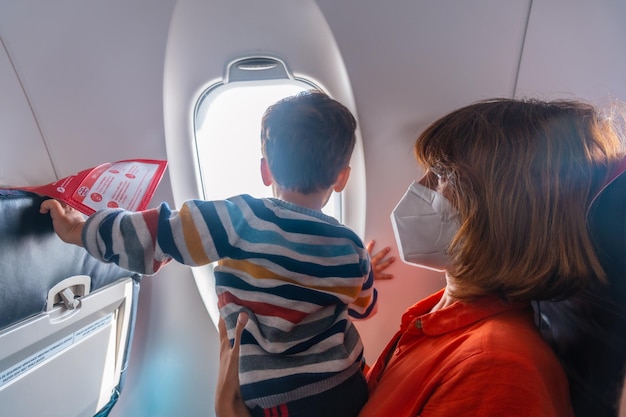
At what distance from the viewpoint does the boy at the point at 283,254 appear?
795 mm

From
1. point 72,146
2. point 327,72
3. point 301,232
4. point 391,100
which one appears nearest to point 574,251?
point 301,232

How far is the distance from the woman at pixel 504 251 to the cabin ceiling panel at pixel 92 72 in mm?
914

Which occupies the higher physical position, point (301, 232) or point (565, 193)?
point (565, 193)

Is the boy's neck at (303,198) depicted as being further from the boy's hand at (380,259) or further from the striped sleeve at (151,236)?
the boy's hand at (380,259)

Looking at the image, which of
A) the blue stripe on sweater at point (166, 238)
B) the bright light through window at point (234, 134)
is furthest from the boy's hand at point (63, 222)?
the bright light through window at point (234, 134)

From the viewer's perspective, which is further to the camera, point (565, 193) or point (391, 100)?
point (391, 100)

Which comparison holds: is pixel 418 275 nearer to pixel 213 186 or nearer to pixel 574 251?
pixel 574 251

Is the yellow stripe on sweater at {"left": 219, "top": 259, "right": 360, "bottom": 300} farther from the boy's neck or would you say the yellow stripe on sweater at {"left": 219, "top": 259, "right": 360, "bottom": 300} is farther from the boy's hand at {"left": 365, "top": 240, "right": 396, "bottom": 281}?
the boy's hand at {"left": 365, "top": 240, "right": 396, "bottom": 281}

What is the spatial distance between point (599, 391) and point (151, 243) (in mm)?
930

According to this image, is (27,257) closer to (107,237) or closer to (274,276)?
(107,237)

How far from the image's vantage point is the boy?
80 centimetres

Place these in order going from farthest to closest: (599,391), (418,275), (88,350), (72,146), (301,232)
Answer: (418,275), (72,146), (88,350), (301,232), (599,391)

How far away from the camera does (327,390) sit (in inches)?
35.0

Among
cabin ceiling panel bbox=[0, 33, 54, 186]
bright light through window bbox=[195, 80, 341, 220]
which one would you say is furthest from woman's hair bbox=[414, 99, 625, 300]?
cabin ceiling panel bbox=[0, 33, 54, 186]
